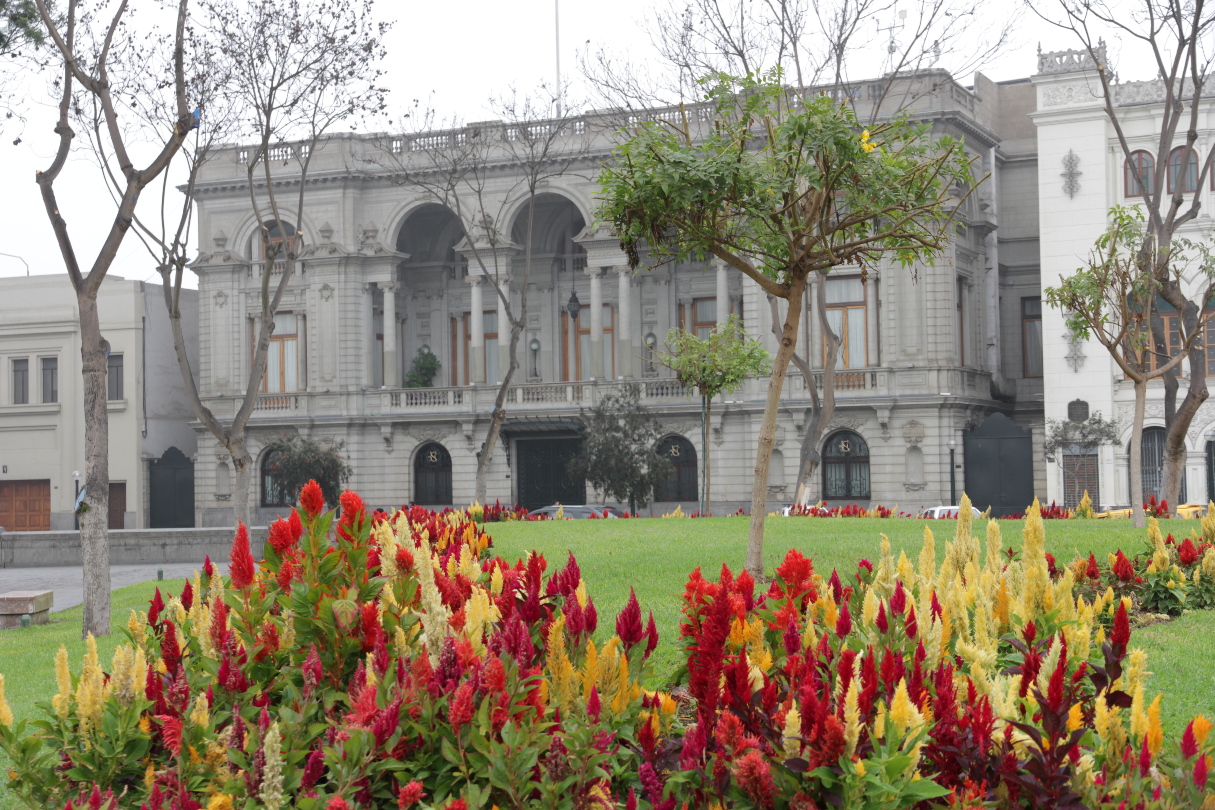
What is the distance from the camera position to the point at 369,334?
5009 cm

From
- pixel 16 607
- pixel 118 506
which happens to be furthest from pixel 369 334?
pixel 16 607

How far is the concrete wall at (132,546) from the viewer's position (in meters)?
29.1

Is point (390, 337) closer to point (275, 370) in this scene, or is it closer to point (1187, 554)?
point (275, 370)

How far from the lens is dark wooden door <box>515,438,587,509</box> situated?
159ft

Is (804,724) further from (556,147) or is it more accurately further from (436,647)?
(556,147)

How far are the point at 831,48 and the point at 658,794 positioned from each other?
2327 centimetres

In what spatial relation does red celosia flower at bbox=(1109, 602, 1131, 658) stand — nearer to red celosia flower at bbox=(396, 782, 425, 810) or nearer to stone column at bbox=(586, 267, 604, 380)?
red celosia flower at bbox=(396, 782, 425, 810)

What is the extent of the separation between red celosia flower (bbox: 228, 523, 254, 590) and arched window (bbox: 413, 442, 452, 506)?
43.0 metres

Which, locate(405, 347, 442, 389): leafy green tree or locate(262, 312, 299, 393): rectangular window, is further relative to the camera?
locate(405, 347, 442, 389): leafy green tree

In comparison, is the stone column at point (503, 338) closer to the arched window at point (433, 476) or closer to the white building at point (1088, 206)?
the arched window at point (433, 476)

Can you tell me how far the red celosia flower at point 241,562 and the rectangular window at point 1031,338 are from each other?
4471cm

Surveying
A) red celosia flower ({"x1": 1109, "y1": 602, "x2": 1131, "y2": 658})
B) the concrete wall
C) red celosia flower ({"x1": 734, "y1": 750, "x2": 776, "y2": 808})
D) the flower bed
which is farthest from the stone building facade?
red celosia flower ({"x1": 734, "y1": 750, "x2": 776, "y2": 808})

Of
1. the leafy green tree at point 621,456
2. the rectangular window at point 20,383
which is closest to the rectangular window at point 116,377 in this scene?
the rectangular window at point 20,383

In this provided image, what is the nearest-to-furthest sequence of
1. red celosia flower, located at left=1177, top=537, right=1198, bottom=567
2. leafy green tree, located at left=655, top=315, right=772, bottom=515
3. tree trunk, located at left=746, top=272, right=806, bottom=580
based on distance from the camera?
red celosia flower, located at left=1177, top=537, right=1198, bottom=567 < tree trunk, located at left=746, top=272, right=806, bottom=580 < leafy green tree, located at left=655, top=315, right=772, bottom=515
